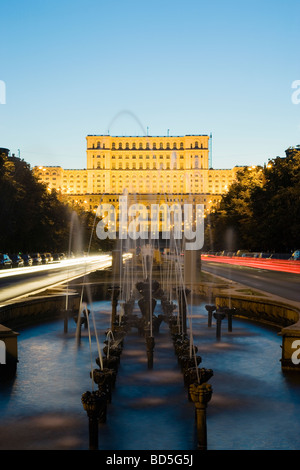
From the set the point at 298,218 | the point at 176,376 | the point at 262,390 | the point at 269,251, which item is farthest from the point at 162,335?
the point at 269,251

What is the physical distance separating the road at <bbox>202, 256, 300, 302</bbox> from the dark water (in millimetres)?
8791

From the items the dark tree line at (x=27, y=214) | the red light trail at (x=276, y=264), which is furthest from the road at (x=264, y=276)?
the dark tree line at (x=27, y=214)

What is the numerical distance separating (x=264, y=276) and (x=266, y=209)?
1069 inches

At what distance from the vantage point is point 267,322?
15.5m

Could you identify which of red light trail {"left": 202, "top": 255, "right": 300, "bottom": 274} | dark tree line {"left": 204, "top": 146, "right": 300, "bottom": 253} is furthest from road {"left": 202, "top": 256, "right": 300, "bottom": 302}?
dark tree line {"left": 204, "top": 146, "right": 300, "bottom": 253}

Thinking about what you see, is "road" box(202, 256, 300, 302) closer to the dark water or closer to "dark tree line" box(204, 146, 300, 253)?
"dark tree line" box(204, 146, 300, 253)

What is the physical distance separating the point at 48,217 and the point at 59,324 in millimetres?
51147

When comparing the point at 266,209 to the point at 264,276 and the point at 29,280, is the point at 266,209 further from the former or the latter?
the point at 29,280

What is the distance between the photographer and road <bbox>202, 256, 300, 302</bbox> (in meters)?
23.5

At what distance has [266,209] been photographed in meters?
61.1

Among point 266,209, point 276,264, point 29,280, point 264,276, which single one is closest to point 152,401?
point 29,280

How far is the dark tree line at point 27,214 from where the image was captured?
4622 centimetres

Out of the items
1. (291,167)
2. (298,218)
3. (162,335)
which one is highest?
(291,167)
